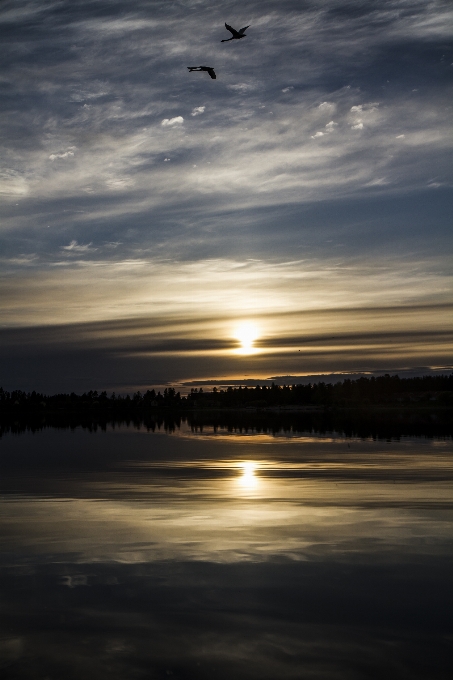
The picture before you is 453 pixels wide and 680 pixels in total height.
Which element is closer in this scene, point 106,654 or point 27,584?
point 106,654

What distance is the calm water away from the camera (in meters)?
11.2

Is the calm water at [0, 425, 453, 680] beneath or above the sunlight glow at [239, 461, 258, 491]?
beneath

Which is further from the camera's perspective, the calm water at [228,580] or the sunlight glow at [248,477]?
the sunlight glow at [248,477]

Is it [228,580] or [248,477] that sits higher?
[248,477]

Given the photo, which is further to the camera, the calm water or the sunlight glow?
the sunlight glow

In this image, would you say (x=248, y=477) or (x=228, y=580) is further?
(x=248, y=477)

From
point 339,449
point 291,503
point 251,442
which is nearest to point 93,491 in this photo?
point 291,503

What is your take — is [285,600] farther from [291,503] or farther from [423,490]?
[423,490]

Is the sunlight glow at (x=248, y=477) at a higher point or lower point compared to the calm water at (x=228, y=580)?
higher

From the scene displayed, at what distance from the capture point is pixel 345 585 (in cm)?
1462

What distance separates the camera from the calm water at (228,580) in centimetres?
1120

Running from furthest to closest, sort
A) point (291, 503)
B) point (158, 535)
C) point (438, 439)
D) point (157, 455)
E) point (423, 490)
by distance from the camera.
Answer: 1. point (438, 439)
2. point (157, 455)
3. point (423, 490)
4. point (291, 503)
5. point (158, 535)

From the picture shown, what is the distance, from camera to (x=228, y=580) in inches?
590

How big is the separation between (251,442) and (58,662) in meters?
48.3
